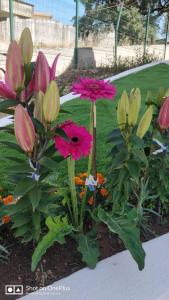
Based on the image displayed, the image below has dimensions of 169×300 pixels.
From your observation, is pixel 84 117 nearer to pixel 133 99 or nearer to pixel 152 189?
pixel 152 189

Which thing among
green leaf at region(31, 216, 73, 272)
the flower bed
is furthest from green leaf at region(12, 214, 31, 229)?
green leaf at region(31, 216, 73, 272)

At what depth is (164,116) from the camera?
207 centimetres

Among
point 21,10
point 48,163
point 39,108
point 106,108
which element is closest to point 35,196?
point 48,163

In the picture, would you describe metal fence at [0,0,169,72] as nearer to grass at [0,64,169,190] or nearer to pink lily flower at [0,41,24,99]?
grass at [0,64,169,190]

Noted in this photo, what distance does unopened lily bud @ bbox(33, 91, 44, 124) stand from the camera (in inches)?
65.8

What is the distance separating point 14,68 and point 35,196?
0.60 m

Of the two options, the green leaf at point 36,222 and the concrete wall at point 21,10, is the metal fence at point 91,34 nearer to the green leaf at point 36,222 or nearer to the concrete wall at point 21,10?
the concrete wall at point 21,10

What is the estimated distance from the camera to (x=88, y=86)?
181 centimetres

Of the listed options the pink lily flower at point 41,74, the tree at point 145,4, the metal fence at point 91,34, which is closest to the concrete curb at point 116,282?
the pink lily flower at point 41,74

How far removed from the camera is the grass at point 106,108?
3696mm

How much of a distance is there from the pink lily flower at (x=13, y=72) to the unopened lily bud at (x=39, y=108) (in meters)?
0.10

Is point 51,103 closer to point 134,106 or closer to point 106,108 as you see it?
point 134,106

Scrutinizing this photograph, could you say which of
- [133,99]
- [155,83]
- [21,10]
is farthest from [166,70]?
[133,99]

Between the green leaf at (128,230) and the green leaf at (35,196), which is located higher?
the green leaf at (35,196)
